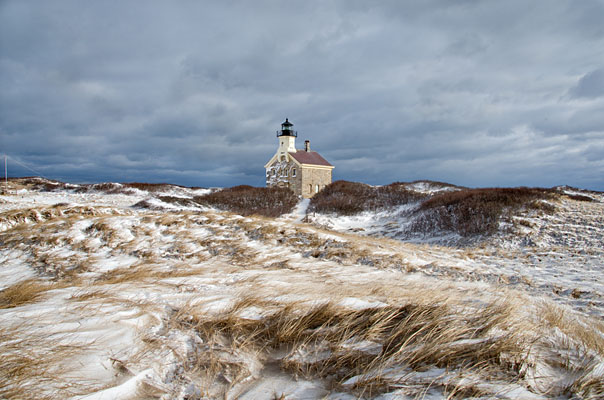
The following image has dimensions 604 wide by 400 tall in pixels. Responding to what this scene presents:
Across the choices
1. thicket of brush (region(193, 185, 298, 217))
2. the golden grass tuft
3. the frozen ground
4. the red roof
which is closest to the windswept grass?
the frozen ground

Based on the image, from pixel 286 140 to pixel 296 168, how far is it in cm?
430

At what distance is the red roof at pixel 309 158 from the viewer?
35312 millimetres

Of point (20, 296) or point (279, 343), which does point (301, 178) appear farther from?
point (279, 343)

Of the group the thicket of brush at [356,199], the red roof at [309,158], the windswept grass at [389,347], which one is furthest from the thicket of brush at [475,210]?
the red roof at [309,158]

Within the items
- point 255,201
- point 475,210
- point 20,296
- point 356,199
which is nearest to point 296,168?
point 255,201

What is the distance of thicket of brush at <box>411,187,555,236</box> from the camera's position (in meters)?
15.4

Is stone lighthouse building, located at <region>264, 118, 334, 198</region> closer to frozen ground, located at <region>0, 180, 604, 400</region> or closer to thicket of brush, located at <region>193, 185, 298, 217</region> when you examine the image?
thicket of brush, located at <region>193, 185, 298, 217</region>

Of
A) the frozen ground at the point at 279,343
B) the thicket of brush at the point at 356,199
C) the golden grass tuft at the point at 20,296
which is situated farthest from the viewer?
the thicket of brush at the point at 356,199

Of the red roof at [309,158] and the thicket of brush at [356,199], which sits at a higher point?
the red roof at [309,158]

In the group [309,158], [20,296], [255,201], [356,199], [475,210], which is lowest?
[20,296]

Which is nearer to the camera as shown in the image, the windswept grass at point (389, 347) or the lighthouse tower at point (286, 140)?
the windswept grass at point (389, 347)

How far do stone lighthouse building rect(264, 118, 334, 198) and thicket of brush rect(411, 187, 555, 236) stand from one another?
1626 cm

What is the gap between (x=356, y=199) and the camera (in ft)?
87.6

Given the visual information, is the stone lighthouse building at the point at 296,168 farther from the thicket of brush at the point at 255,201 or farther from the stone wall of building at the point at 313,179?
the thicket of brush at the point at 255,201
